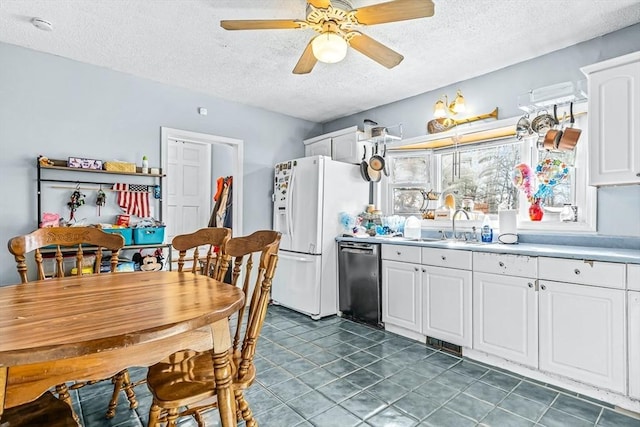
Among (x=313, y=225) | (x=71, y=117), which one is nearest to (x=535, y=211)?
(x=313, y=225)

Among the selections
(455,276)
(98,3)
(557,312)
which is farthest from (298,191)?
(557,312)

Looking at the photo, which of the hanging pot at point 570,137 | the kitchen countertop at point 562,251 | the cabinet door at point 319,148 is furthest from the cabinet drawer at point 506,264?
the cabinet door at point 319,148

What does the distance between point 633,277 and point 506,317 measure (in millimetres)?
797

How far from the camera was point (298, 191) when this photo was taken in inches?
157

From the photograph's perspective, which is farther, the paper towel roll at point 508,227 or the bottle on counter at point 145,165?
the bottle on counter at point 145,165

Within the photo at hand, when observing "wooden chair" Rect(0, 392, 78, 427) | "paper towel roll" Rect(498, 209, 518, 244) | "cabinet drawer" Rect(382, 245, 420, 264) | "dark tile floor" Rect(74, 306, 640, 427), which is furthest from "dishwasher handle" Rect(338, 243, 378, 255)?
"wooden chair" Rect(0, 392, 78, 427)

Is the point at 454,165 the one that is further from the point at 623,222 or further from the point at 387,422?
the point at 387,422

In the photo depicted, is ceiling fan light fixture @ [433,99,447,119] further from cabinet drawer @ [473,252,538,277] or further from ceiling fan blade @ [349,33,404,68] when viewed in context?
cabinet drawer @ [473,252,538,277]

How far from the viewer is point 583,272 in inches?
84.4

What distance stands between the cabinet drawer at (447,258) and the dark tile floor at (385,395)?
0.75 m

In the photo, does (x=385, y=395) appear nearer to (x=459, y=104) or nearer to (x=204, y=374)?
(x=204, y=374)

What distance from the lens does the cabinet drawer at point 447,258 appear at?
2.72 meters

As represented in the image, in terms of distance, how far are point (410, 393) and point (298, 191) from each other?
2462 mm

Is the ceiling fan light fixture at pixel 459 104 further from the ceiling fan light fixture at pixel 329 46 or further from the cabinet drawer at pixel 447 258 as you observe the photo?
the ceiling fan light fixture at pixel 329 46
